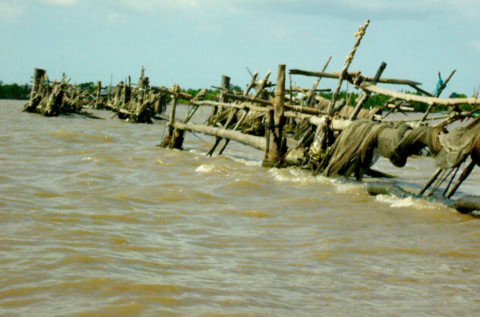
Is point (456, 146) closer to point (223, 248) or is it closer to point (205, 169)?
point (223, 248)

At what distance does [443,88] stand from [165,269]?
247 inches

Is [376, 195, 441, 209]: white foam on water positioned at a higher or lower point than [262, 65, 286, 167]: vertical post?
lower

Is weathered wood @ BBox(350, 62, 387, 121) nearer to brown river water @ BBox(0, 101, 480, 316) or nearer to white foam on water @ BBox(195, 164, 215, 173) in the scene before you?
brown river water @ BBox(0, 101, 480, 316)

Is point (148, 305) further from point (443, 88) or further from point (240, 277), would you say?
point (443, 88)

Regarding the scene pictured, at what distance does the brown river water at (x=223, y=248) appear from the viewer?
3.52 metres

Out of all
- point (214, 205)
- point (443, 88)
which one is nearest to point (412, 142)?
point (443, 88)

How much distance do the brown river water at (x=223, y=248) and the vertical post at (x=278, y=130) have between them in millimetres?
1675

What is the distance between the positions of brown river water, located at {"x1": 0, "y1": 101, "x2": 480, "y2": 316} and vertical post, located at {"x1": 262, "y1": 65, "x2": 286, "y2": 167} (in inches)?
65.9

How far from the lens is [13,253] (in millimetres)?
4258

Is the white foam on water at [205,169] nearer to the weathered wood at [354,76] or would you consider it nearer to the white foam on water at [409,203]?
the weathered wood at [354,76]

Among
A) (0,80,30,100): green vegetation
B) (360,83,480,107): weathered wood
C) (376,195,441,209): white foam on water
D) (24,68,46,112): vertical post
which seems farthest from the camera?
(0,80,30,100): green vegetation

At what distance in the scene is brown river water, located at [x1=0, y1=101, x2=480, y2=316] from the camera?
11.5 ft

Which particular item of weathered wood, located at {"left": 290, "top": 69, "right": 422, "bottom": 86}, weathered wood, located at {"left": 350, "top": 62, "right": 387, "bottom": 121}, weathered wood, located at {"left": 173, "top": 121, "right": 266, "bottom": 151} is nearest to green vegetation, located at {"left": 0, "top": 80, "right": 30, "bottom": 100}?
weathered wood, located at {"left": 173, "top": 121, "right": 266, "bottom": 151}

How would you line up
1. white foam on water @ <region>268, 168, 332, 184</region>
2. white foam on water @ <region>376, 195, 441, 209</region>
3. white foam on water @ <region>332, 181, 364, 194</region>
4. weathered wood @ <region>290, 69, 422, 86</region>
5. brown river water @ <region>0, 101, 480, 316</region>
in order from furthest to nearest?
1. weathered wood @ <region>290, 69, 422, 86</region>
2. white foam on water @ <region>268, 168, 332, 184</region>
3. white foam on water @ <region>332, 181, 364, 194</region>
4. white foam on water @ <region>376, 195, 441, 209</region>
5. brown river water @ <region>0, 101, 480, 316</region>
